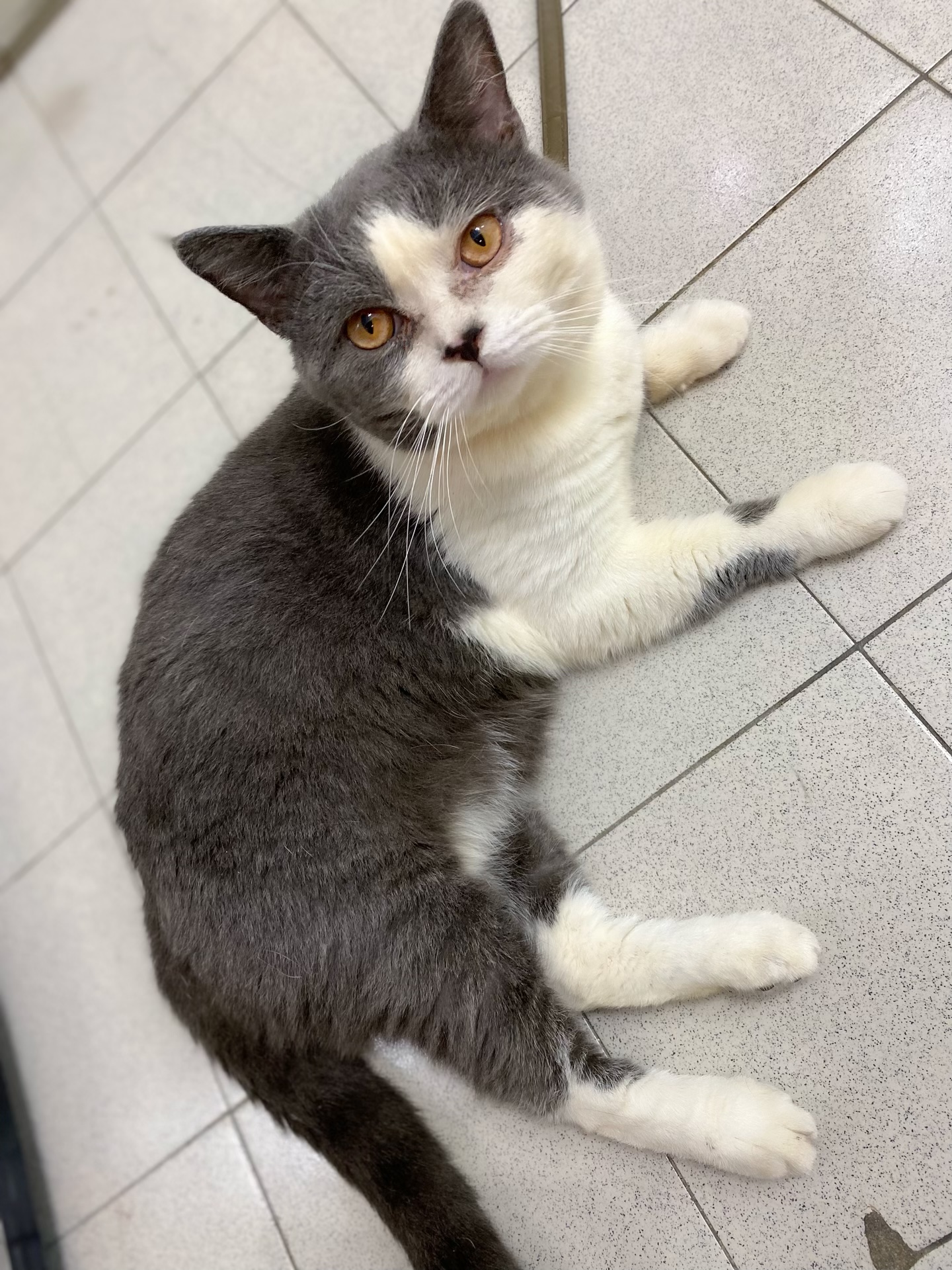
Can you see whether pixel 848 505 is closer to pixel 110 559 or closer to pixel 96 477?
pixel 110 559

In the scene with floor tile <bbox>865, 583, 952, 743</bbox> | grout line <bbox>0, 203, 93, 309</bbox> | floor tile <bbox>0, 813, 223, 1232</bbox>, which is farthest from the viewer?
grout line <bbox>0, 203, 93, 309</bbox>

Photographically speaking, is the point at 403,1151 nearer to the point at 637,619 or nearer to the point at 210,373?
the point at 637,619

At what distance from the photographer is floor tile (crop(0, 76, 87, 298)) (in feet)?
8.95

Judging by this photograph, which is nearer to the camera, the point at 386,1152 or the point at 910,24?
the point at 386,1152

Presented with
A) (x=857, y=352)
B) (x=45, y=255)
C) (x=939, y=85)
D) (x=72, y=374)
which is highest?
(x=45, y=255)

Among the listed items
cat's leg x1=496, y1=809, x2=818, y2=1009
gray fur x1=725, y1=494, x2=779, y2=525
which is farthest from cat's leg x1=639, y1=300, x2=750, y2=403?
cat's leg x1=496, y1=809, x2=818, y2=1009

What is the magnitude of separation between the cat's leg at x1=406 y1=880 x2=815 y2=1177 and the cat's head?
2.68ft

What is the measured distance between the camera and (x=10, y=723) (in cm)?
234

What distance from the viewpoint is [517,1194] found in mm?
1475

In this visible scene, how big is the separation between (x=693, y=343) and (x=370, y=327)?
677 millimetres

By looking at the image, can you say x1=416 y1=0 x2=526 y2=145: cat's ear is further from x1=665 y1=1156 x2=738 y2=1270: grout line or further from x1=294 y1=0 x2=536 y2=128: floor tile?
x1=665 y1=1156 x2=738 y2=1270: grout line

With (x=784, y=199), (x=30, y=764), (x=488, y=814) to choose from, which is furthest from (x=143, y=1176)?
(x=784, y=199)

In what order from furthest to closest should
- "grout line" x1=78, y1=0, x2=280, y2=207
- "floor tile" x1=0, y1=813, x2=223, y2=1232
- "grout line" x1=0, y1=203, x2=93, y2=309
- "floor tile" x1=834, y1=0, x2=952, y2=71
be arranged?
"grout line" x1=0, y1=203, x2=93, y2=309 < "grout line" x1=78, y1=0, x2=280, y2=207 < "floor tile" x1=0, y1=813, x2=223, y2=1232 < "floor tile" x1=834, y1=0, x2=952, y2=71

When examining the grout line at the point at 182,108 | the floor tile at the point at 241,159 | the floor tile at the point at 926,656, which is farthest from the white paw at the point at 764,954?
the grout line at the point at 182,108
